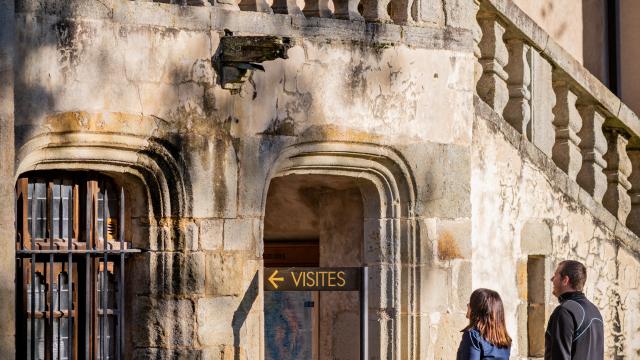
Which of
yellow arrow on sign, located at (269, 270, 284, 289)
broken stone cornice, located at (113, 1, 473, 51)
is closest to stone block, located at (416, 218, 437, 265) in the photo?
yellow arrow on sign, located at (269, 270, 284, 289)

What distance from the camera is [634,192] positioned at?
11992mm

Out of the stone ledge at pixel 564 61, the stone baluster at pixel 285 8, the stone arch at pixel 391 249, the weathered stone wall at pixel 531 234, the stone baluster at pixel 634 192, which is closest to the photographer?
the stone baluster at pixel 285 8

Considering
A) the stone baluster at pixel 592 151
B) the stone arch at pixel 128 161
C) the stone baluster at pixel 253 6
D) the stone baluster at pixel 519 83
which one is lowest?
the stone arch at pixel 128 161

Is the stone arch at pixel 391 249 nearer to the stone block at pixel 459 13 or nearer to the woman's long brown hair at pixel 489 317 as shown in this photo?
the stone block at pixel 459 13

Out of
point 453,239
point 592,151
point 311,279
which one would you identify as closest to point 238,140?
point 311,279

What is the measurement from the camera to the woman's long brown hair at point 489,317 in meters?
8.27

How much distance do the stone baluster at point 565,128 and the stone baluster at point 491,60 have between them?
61cm

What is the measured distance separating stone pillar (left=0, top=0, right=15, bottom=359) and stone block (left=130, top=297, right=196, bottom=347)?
3.34 feet

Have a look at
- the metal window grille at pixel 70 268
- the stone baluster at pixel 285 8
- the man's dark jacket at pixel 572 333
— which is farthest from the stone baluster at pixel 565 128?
the metal window grille at pixel 70 268

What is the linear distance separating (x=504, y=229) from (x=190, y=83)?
8.39 ft

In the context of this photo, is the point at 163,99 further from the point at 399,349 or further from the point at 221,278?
the point at 399,349

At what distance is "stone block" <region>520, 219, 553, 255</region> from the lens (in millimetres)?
10867

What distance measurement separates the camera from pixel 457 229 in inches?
404

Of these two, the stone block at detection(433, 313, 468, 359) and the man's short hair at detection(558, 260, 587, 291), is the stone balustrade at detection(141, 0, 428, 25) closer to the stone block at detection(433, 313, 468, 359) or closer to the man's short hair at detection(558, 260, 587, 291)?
the stone block at detection(433, 313, 468, 359)
